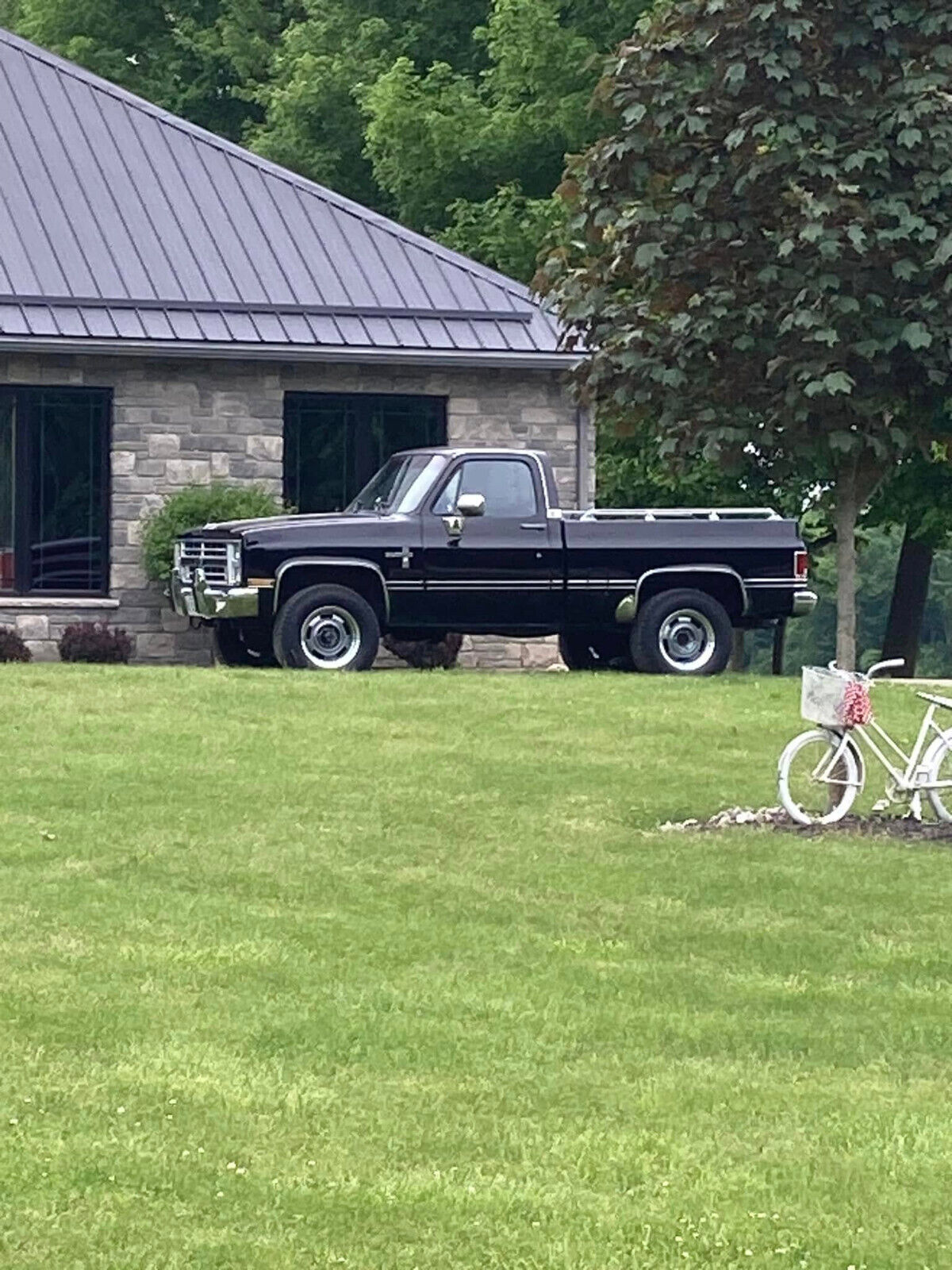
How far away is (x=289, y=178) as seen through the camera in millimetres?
26500

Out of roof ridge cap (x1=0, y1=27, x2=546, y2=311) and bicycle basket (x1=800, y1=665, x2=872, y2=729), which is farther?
roof ridge cap (x1=0, y1=27, x2=546, y2=311)

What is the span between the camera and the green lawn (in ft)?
20.1

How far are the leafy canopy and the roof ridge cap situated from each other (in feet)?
38.6

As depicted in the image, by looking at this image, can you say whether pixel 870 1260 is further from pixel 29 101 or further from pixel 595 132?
pixel 595 132

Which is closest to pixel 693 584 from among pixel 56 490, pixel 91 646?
pixel 91 646

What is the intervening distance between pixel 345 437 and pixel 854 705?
43.1ft

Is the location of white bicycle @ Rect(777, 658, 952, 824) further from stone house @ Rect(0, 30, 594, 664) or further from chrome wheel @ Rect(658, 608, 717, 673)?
stone house @ Rect(0, 30, 594, 664)

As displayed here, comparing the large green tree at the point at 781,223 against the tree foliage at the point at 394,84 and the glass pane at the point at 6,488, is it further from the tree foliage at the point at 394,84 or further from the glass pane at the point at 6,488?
the tree foliage at the point at 394,84

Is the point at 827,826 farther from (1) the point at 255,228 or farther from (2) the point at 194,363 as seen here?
(1) the point at 255,228

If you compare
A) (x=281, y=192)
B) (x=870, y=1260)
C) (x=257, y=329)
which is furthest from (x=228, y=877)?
(x=281, y=192)

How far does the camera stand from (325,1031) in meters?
8.11

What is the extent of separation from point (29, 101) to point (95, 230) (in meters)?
2.53

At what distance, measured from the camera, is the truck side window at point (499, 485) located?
21.4m

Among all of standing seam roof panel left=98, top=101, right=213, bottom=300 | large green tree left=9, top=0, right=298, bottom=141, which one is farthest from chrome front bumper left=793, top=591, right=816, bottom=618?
large green tree left=9, top=0, right=298, bottom=141
